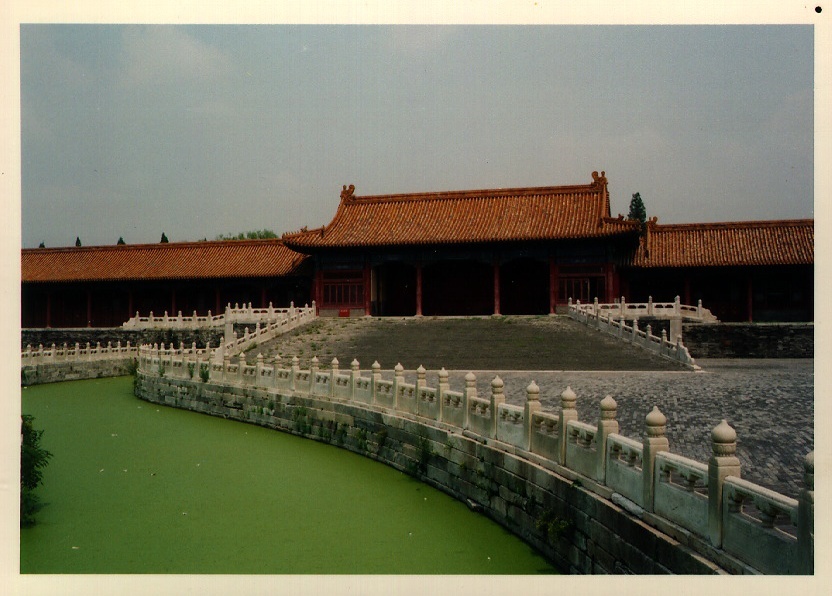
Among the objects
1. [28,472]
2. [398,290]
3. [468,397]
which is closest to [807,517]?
[468,397]

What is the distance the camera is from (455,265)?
36.1 metres

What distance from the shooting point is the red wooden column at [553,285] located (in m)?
32.0

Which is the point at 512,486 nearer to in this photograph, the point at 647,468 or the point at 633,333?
the point at 647,468

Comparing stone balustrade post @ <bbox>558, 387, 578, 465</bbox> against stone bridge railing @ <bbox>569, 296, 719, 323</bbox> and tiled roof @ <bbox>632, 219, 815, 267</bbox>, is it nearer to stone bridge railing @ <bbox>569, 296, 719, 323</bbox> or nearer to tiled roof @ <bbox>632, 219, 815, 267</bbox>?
stone bridge railing @ <bbox>569, 296, 719, 323</bbox>

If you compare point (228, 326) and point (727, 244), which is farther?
point (727, 244)

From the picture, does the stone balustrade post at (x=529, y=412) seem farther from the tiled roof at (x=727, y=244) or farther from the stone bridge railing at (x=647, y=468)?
the tiled roof at (x=727, y=244)

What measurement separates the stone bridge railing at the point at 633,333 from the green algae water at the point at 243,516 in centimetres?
976

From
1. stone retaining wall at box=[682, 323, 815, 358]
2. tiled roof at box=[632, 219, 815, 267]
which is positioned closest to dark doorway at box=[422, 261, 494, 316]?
tiled roof at box=[632, 219, 815, 267]

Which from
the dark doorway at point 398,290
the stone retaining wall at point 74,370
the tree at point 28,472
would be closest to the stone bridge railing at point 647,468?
the tree at point 28,472

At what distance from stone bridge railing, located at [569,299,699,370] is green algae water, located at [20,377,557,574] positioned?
976 centimetres

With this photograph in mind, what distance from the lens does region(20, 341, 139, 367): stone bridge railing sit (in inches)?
1072

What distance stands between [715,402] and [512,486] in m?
5.02
